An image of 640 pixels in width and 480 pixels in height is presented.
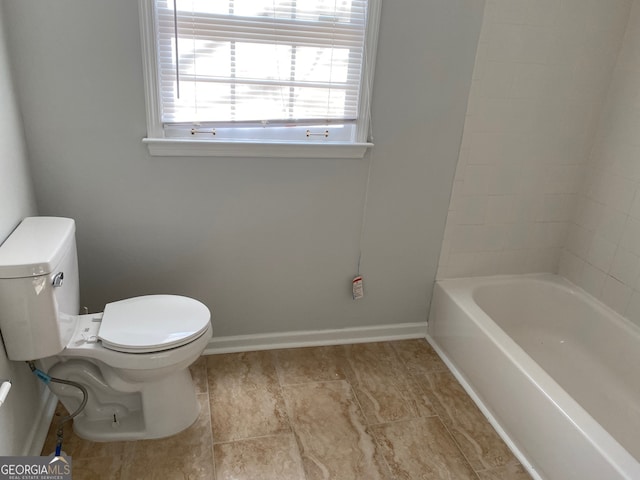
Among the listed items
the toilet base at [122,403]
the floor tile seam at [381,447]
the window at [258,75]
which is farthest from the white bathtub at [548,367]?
the toilet base at [122,403]

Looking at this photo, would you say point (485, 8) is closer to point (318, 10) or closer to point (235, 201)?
point (318, 10)

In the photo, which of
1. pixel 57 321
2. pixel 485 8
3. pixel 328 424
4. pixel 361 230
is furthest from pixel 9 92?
pixel 485 8

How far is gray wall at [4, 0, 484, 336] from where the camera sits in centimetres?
180

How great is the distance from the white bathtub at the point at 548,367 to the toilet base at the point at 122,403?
1.22 metres

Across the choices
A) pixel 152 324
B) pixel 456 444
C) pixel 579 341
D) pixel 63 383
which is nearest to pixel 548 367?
pixel 579 341

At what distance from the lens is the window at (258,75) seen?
1.86 metres

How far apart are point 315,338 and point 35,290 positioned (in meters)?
1.33

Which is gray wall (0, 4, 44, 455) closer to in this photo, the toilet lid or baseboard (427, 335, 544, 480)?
the toilet lid

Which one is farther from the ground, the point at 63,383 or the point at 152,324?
the point at 152,324

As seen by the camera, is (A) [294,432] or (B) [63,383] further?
(A) [294,432]

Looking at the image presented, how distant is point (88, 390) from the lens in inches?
73.0

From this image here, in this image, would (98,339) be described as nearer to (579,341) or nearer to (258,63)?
(258,63)

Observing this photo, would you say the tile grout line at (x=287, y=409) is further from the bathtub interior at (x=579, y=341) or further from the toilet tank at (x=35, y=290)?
the bathtub interior at (x=579, y=341)

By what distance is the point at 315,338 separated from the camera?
8.16ft
